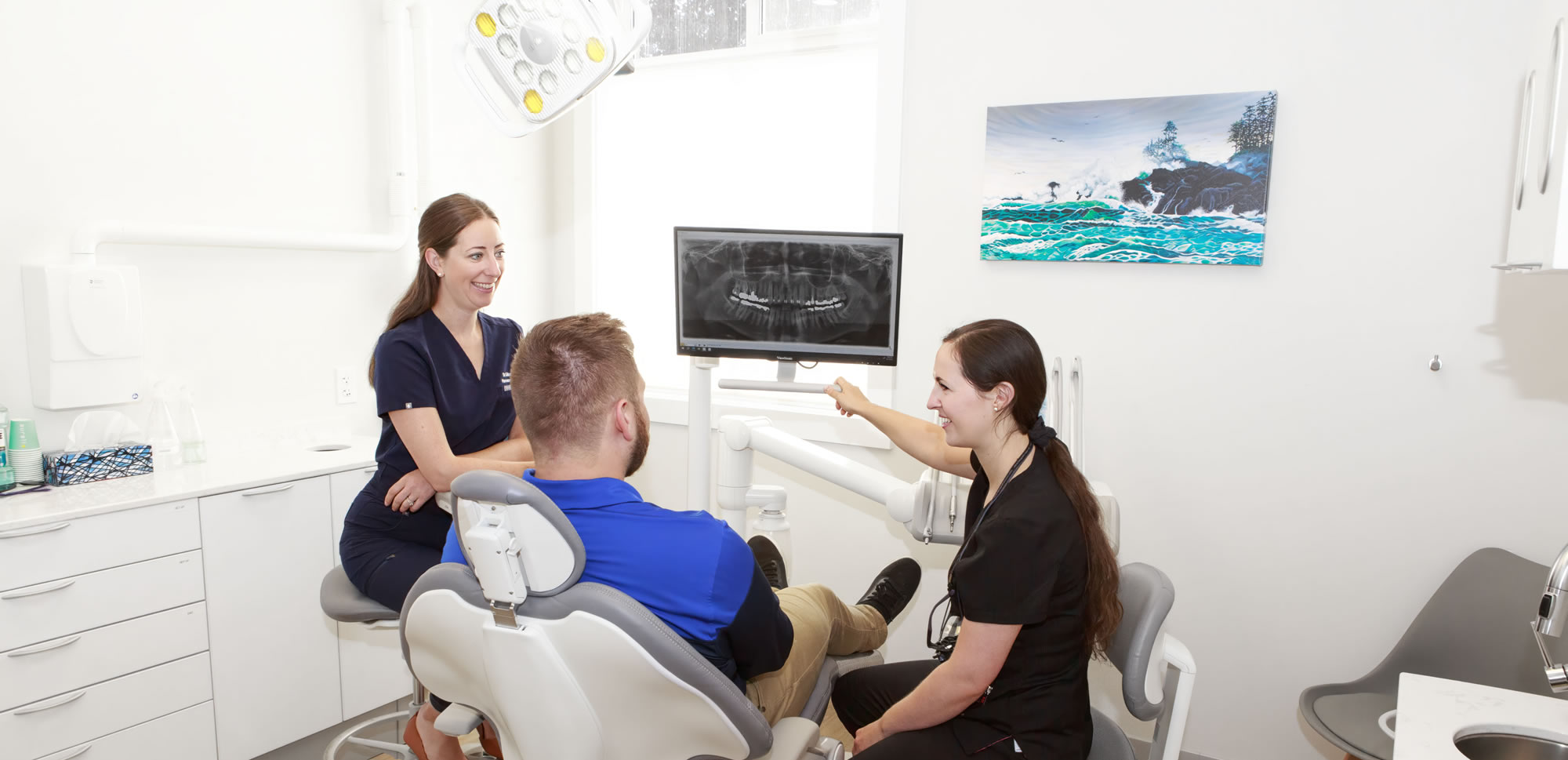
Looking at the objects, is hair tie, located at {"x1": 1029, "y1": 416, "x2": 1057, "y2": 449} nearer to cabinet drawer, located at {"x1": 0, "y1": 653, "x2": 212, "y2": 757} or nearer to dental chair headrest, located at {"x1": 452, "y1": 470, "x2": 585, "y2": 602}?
dental chair headrest, located at {"x1": 452, "y1": 470, "x2": 585, "y2": 602}

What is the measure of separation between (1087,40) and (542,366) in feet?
6.13

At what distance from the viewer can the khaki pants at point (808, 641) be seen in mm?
1492

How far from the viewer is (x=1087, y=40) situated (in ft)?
8.09

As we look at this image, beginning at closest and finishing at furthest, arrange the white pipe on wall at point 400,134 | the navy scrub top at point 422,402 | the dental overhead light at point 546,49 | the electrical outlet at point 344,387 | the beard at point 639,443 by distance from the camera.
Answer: the beard at point 639,443, the dental overhead light at point 546,49, the navy scrub top at point 422,402, the white pipe on wall at point 400,134, the electrical outlet at point 344,387

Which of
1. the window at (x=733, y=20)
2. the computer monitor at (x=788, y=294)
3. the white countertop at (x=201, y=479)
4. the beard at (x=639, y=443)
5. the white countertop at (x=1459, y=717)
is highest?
the window at (x=733, y=20)

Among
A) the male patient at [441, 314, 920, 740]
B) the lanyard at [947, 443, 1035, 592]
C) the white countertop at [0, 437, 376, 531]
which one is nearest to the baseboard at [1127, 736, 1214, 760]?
the lanyard at [947, 443, 1035, 592]

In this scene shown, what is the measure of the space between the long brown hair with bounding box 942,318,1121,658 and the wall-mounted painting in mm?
1054

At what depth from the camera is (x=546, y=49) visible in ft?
5.37

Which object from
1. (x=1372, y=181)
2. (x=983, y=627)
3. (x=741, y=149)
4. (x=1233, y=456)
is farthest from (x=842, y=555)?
(x=1372, y=181)

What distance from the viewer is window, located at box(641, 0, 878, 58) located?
9.52 ft

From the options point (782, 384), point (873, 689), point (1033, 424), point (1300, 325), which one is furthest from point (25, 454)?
point (1300, 325)

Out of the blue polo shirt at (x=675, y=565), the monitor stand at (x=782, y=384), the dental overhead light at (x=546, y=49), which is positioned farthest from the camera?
the monitor stand at (x=782, y=384)

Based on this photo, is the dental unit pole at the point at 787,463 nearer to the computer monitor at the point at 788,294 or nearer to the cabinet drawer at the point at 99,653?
the computer monitor at the point at 788,294

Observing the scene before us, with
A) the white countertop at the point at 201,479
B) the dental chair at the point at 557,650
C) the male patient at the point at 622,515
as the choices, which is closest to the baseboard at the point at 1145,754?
the male patient at the point at 622,515
